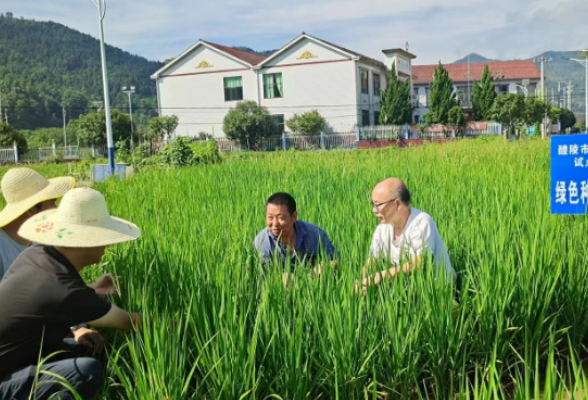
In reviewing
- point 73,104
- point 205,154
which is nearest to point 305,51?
point 205,154

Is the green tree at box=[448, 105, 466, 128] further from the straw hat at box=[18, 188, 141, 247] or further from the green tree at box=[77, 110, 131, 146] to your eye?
the straw hat at box=[18, 188, 141, 247]

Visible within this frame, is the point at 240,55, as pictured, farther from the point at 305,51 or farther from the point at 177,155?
the point at 177,155

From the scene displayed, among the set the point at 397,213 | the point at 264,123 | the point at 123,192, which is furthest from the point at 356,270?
the point at 264,123

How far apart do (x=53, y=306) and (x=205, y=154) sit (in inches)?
452

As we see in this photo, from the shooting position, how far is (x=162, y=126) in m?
28.8

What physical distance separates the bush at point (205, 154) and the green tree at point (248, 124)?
1341 centimetres

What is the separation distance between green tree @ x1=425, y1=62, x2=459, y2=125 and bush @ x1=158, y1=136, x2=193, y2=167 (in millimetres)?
21617

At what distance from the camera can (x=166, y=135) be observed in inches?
1180

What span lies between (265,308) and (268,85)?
28499 millimetres

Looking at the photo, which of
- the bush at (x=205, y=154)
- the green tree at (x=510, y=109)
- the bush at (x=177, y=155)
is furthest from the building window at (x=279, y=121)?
the bush at (x=177, y=155)

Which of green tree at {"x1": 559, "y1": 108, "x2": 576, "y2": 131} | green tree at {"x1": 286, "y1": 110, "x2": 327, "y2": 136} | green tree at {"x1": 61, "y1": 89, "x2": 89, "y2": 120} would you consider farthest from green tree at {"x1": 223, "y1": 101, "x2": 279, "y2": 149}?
green tree at {"x1": 61, "y1": 89, "x2": 89, "y2": 120}

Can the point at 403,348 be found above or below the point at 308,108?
below

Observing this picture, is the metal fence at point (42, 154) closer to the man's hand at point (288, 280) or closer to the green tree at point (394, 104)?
the green tree at point (394, 104)

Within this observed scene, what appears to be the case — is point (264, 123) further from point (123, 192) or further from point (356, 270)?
point (356, 270)
